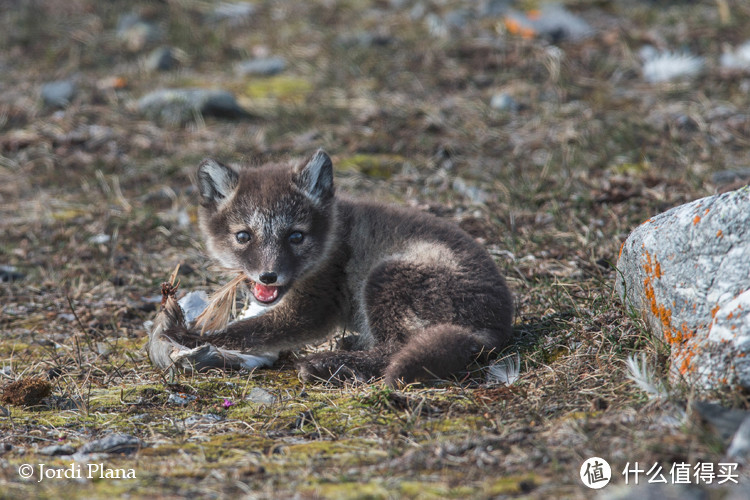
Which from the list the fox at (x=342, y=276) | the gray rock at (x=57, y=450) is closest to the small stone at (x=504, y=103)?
the fox at (x=342, y=276)

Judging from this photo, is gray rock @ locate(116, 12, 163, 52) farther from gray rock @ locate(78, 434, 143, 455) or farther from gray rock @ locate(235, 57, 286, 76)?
gray rock @ locate(78, 434, 143, 455)

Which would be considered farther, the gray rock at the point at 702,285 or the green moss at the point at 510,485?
the gray rock at the point at 702,285

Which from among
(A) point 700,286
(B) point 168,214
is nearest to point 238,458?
(A) point 700,286

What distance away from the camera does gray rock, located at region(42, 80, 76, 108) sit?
9242 millimetres

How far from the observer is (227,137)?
8414 millimetres

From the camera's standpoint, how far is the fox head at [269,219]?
4.71 metres

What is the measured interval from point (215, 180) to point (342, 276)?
108 centimetres

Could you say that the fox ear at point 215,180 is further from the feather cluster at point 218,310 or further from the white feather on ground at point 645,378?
the white feather on ground at point 645,378

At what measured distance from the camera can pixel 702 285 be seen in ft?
11.2

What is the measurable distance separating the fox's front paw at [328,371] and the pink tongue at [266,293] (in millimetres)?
660

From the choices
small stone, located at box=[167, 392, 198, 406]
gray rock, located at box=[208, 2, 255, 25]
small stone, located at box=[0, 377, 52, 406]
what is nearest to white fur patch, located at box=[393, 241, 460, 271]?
small stone, located at box=[167, 392, 198, 406]

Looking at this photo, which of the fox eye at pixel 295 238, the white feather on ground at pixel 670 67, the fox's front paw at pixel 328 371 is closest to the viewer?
the fox's front paw at pixel 328 371

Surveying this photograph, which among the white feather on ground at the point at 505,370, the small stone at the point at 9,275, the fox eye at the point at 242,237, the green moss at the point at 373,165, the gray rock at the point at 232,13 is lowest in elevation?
the small stone at the point at 9,275

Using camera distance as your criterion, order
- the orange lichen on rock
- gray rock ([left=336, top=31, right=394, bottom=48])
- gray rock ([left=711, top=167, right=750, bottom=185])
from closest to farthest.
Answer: the orange lichen on rock, gray rock ([left=711, top=167, right=750, bottom=185]), gray rock ([left=336, top=31, right=394, bottom=48])
